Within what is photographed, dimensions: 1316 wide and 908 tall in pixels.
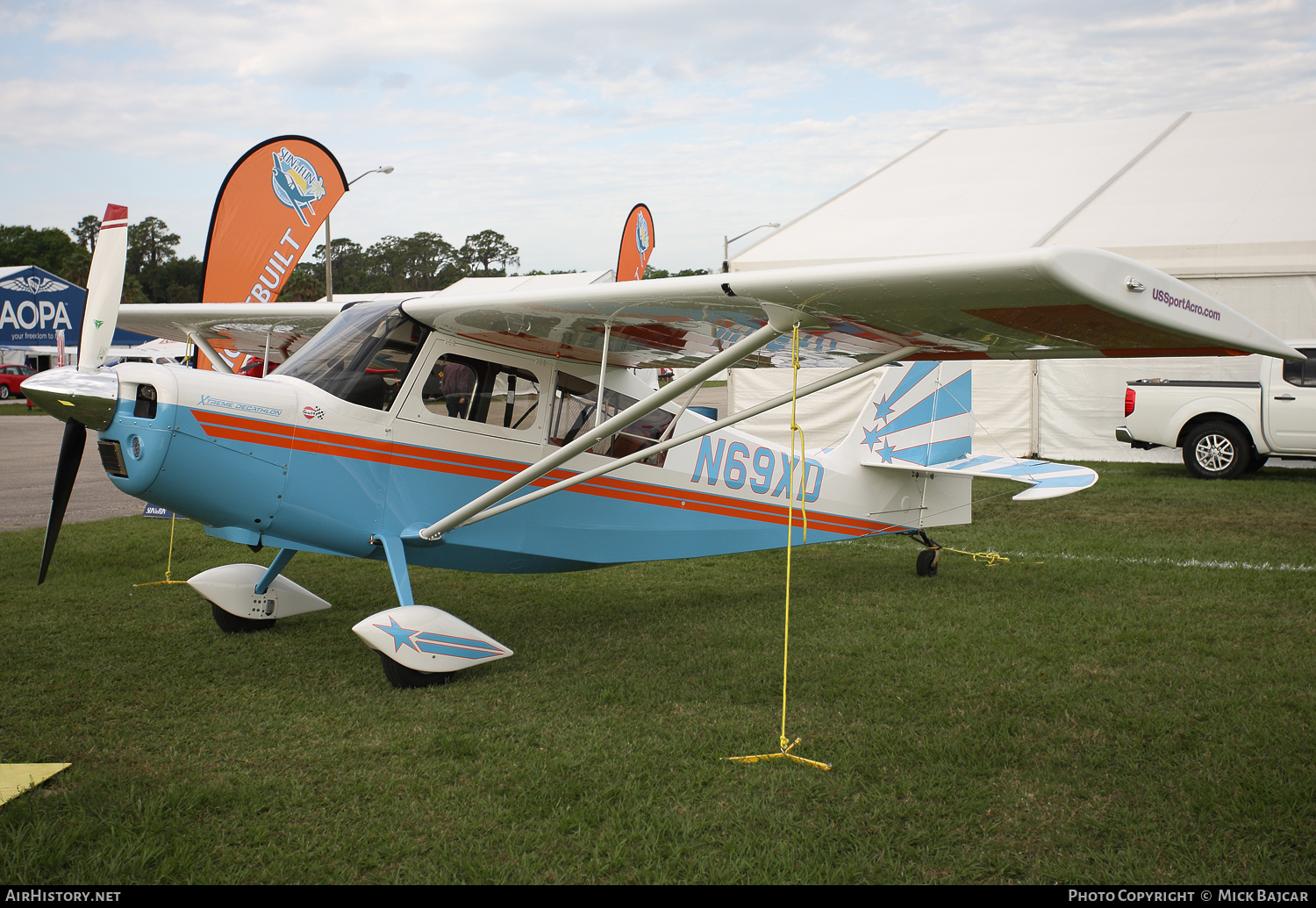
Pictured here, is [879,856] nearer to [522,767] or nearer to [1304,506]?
[522,767]

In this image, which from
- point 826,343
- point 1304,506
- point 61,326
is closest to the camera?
point 826,343

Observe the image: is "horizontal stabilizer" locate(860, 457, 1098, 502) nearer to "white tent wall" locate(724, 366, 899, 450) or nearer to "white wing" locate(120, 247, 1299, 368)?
"white wing" locate(120, 247, 1299, 368)

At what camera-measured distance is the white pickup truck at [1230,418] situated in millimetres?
12203

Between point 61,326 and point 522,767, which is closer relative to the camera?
point 522,767

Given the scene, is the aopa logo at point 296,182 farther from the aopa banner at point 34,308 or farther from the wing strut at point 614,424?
the aopa banner at point 34,308

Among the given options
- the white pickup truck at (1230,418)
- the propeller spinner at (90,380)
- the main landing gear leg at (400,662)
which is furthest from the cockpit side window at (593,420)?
the white pickup truck at (1230,418)

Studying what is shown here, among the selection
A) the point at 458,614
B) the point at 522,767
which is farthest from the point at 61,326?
the point at 522,767

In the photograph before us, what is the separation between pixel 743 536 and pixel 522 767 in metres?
3.28

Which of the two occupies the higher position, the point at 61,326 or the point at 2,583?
the point at 61,326

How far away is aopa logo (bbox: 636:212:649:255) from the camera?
13.3 m

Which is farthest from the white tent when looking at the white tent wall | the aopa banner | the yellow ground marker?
the aopa banner

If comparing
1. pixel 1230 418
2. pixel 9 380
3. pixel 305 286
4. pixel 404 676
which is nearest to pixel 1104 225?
pixel 1230 418

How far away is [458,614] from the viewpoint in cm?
623

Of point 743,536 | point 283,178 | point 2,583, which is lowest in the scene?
point 2,583
